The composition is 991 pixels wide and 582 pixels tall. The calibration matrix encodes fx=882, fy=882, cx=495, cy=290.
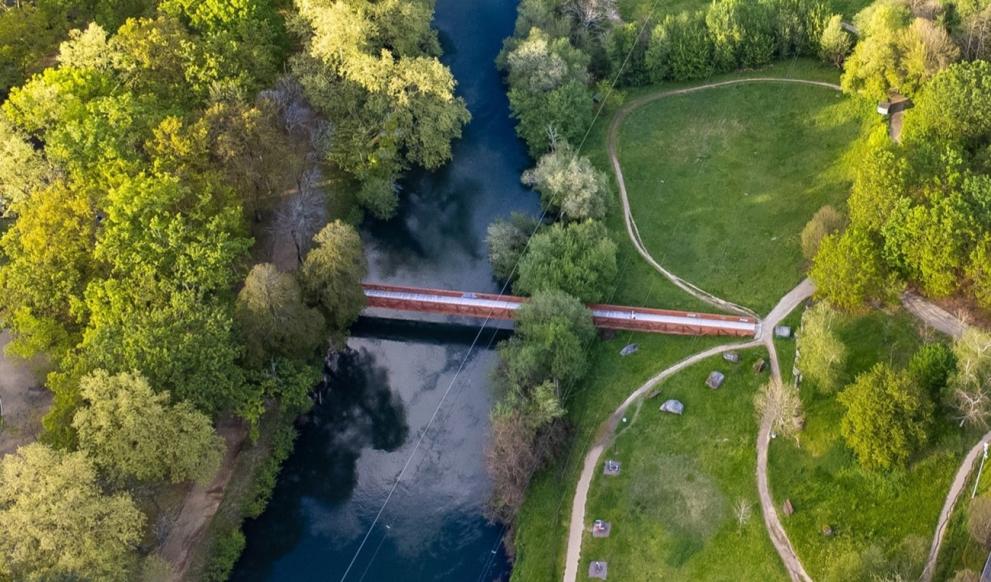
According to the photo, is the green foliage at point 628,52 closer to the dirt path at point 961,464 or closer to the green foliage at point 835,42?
the green foliage at point 835,42

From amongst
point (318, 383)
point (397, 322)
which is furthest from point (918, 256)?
point (318, 383)

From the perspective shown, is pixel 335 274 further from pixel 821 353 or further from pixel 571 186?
pixel 821 353

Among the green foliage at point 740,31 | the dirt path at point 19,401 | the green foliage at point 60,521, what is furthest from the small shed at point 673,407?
the dirt path at point 19,401

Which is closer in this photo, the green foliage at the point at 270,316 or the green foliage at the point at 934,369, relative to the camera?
the green foliage at the point at 934,369

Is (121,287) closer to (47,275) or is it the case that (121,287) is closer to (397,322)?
(47,275)

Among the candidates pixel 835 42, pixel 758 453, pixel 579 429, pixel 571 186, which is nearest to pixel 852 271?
pixel 758 453
